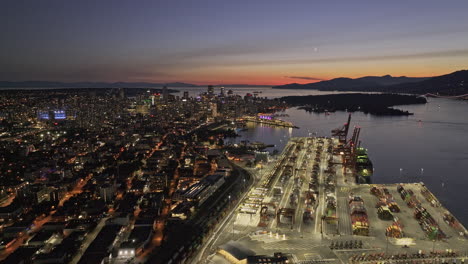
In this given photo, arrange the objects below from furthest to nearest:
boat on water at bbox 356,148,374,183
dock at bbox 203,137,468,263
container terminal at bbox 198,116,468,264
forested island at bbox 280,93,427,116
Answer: forested island at bbox 280,93,427,116, boat on water at bbox 356,148,374,183, dock at bbox 203,137,468,263, container terminal at bbox 198,116,468,264

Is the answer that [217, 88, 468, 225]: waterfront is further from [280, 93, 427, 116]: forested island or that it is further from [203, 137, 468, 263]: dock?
[280, 93, 427, 116]: forested island

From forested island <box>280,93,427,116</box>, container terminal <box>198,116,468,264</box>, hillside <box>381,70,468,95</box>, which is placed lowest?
container terminal <box>198,116,468,264</box>

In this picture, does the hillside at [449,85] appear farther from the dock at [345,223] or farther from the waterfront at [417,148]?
the dock at [345,223]

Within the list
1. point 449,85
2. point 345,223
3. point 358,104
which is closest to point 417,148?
point 345,223

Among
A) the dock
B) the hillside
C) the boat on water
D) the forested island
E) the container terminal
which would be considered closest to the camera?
the container terminal

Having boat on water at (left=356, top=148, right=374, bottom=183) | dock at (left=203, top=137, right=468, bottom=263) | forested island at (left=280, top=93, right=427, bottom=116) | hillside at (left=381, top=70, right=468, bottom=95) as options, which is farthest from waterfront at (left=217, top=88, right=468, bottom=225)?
hillside at (left=381, top=70, right=468, bottom=95)
